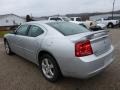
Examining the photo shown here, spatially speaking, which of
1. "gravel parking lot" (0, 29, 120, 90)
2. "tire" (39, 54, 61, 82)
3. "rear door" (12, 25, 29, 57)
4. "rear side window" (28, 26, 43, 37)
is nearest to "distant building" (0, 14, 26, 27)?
"rear door" (12, 25, 29, 57)

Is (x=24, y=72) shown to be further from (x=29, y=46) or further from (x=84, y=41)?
(x=84, y=41)

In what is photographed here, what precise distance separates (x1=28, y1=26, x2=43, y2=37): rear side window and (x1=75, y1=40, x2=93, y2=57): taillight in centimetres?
143

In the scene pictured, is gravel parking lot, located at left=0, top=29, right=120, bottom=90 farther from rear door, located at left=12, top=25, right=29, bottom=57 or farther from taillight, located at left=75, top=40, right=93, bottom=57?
taillight, located at left=75, top=40, right=93, bottom=57

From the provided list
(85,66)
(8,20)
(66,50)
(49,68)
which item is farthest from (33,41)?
(8,20)

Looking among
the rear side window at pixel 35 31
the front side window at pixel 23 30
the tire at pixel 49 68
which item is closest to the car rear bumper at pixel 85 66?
the tire at pixel 49 68

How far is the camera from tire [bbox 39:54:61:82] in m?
3.97

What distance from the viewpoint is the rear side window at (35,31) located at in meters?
4.63

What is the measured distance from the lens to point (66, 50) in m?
3.56

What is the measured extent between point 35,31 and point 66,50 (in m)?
1.60

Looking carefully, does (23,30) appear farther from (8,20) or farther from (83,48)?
(8,20)

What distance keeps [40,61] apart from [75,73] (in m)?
1.30

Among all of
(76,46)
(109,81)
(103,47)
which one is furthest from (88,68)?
(109,81)

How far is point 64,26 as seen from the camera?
183 inches

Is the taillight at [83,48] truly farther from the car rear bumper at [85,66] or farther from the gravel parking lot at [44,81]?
the gravel parking lot at [44,81]
